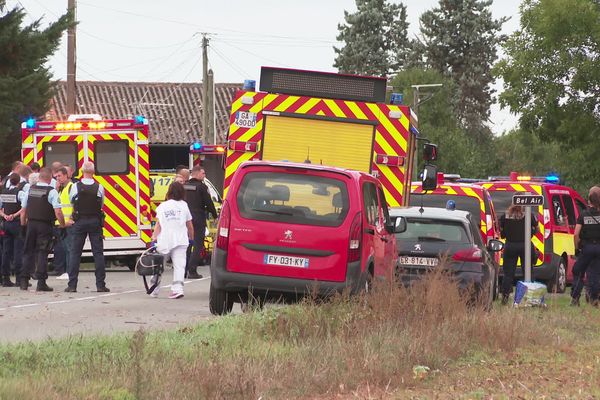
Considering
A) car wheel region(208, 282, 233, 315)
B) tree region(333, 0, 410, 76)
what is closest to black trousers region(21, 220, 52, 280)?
car wheel region(208, 282, 233, 315)

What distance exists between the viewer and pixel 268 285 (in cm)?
1584

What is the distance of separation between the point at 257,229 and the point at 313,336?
321 cm

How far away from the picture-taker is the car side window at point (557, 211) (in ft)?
82.7

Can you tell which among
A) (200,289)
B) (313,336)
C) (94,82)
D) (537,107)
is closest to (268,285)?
(313,336)

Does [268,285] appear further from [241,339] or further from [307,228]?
[241,339]

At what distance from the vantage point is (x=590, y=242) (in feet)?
67.8

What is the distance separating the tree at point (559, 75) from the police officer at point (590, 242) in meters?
18.5

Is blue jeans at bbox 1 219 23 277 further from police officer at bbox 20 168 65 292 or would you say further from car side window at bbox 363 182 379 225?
car side window at bbox 363 182 379 225

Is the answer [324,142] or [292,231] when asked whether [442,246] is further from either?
[292,231]

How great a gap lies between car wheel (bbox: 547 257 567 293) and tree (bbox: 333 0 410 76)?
210 ft

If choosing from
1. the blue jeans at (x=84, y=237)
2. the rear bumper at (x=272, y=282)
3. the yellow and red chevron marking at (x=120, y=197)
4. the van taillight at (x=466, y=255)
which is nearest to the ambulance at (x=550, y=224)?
the van taillight at (x=466, y=255)

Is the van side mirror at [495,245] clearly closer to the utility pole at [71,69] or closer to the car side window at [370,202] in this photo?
the car side window at [370,202]

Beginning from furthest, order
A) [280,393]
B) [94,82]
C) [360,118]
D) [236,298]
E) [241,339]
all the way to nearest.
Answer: [94,82], [360,118], [236,298], [241,339], [280,393]

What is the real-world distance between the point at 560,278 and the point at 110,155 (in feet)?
28.8
